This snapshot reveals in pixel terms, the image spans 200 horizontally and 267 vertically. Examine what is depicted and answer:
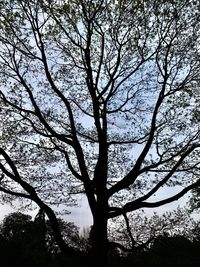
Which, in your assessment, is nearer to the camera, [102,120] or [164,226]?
[102,120]

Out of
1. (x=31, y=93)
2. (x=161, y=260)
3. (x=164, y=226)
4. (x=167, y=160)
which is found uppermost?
(x=31, y=93)

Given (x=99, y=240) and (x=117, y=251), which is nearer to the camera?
(x=99, y=240)

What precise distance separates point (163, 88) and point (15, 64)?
6.62 metres

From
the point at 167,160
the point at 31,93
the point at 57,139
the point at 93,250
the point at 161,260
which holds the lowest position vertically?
the point at 93,250

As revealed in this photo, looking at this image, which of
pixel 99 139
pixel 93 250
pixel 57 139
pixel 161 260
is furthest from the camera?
pixel 161 260

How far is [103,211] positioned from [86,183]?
1.29 m

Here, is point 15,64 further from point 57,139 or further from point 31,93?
point 57,139

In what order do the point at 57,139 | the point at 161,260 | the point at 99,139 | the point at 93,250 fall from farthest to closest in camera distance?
the point at 161,260 → the point at 57,139 → the point at 99,139 → the point at 93,250

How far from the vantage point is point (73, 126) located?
17.3m

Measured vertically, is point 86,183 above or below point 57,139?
below

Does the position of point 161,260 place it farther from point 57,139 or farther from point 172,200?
point 57,139

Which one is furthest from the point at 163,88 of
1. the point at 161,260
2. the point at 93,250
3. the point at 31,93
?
the point at 161,260

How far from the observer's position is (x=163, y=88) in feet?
55.3

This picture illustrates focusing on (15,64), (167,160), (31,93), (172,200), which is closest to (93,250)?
(172,200)
